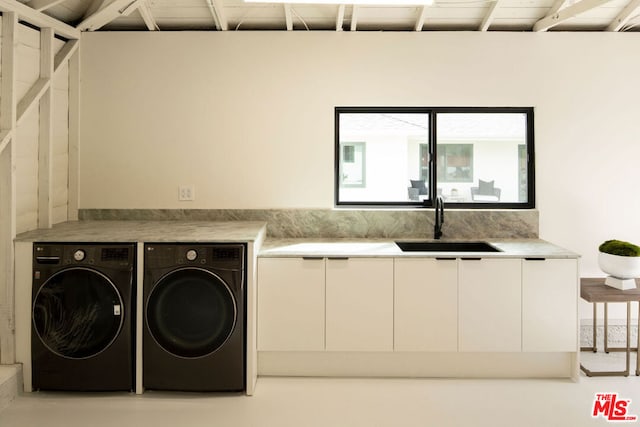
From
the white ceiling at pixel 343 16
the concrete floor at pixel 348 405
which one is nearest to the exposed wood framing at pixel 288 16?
the white ceiling at pixel 343 16

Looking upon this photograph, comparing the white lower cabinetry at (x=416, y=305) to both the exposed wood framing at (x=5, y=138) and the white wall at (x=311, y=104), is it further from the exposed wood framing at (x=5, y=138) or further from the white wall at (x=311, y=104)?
the exposed wood framing at (x=5, y=138)

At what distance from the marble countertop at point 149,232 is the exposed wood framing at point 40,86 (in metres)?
0.76

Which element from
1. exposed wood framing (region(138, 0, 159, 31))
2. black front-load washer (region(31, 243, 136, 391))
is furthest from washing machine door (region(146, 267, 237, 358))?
exposed wood framing (region(138, 0, 159, 31))

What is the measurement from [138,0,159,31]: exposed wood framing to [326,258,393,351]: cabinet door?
2.22 m

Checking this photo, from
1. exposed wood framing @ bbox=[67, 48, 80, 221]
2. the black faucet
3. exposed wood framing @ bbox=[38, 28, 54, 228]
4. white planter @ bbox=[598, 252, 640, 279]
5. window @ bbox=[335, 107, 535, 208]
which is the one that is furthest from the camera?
window @ bbox=[335, 107, 535, 208]

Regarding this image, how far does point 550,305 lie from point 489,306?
39cm

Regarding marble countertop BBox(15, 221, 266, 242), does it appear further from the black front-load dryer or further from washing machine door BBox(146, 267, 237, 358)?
washing machine door BBox(146, 267, 237, 358)

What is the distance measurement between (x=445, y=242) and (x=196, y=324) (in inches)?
75.4

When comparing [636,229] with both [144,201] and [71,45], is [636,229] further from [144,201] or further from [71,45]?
[71,45]

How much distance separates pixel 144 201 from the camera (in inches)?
174

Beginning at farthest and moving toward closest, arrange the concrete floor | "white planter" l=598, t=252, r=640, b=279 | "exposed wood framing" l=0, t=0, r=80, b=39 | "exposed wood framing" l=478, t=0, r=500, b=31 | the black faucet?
1. the black faucet
2. "exposed wood framing" l=478, t=0, r=500, b=31
3. "white planter" l=598, t=252, r=640, b=279
4. "exposed wood framing" l=0, t=0, r=80, b=39
5. the concrete floor

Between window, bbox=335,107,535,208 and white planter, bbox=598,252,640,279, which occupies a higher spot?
window, bbox=335,107,535,208

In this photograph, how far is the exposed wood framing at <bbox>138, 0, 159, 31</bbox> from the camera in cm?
404

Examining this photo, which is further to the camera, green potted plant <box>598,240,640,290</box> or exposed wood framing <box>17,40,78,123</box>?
green potted plant <box>598,240,640,290</box>
